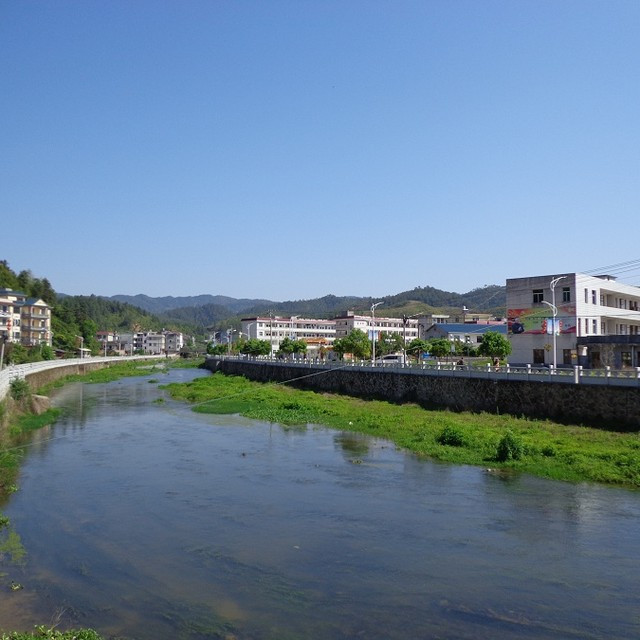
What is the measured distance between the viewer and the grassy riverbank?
72.1 feet

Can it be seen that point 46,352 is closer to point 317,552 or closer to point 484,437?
point 484,437

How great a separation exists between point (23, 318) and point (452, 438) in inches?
3306

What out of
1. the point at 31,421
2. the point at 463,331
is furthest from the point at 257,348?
the point at 31,421

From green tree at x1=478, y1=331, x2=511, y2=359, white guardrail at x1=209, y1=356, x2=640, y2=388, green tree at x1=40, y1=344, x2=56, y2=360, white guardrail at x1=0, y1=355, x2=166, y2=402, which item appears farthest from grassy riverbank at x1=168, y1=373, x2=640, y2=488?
green tree at x1=40, y1=344, x2=56, y2=360

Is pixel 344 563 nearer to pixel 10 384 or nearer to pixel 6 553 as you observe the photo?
pixel 6 553

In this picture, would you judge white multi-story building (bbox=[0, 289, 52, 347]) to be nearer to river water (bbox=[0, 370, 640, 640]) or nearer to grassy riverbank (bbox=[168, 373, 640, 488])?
grassy riverbank (bbox=[168, 373, 640, 488])

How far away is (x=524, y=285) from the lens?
48969mm

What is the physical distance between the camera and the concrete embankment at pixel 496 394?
90.7 feet

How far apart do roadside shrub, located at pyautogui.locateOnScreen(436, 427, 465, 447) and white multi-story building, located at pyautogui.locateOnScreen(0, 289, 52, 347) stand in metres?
74.1

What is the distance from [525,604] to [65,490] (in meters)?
15.2

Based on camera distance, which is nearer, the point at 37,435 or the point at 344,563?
the point at 344,563

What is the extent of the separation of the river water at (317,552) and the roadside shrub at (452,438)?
331cm

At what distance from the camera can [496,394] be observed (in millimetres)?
35031

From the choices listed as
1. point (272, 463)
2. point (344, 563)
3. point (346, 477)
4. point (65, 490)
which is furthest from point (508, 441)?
point (65, 490)
